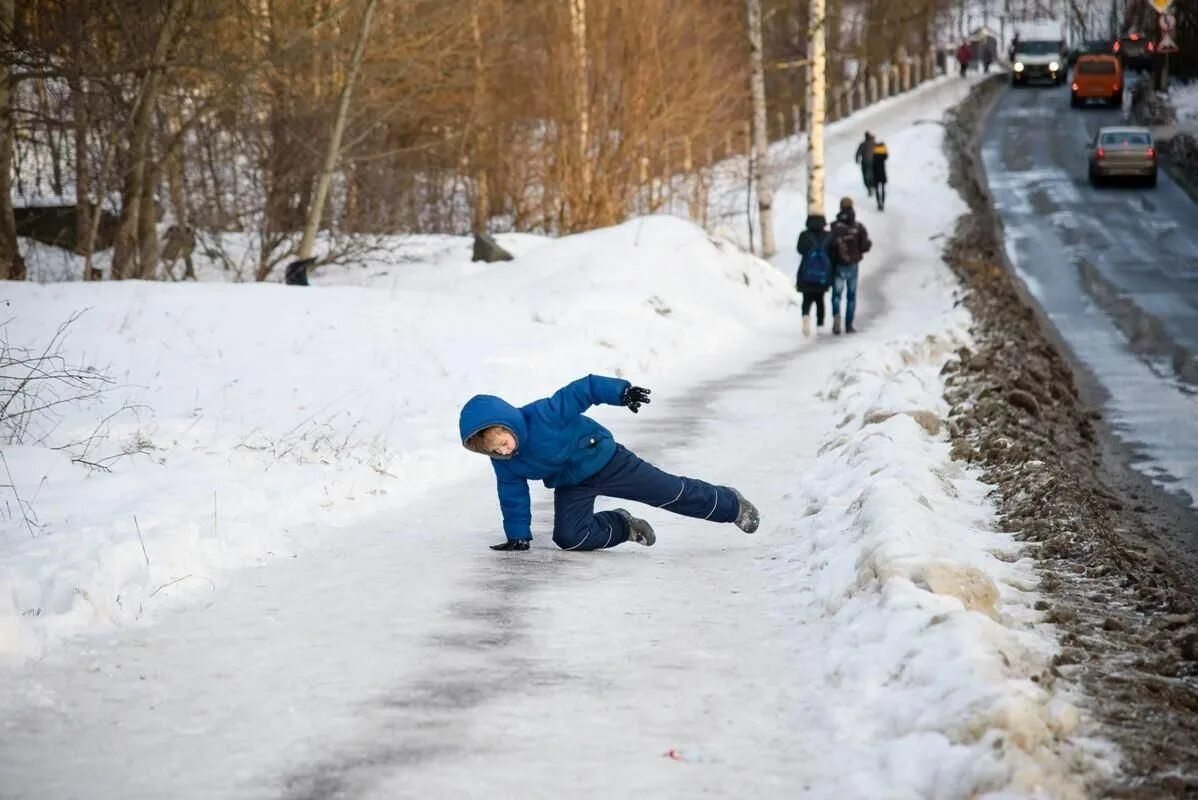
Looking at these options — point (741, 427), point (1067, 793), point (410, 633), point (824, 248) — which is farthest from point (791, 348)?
point (1067, 793)

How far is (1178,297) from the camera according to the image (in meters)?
24.6

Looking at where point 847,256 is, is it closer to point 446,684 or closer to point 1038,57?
point 446,684

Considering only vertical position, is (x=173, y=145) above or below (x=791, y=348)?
above

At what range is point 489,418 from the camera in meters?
7.67

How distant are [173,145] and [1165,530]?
1582 cm

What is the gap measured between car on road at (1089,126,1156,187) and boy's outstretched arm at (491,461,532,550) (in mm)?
36715

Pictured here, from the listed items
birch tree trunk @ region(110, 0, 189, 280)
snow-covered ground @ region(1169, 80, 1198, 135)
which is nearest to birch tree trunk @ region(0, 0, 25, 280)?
birch tree trunk @ region(110, 0, 189, 280)

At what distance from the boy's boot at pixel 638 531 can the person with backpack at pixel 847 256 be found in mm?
13238

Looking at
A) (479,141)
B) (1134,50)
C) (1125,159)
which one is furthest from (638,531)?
(1134,50)

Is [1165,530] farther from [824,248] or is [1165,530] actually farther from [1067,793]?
[824,248]

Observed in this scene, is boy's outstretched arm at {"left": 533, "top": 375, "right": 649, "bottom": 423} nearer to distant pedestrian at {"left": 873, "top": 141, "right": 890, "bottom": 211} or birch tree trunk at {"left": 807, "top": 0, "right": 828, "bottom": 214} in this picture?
birch tree trunk at {"left": 807, "top": 0, "right": 828, "bottom": 214}

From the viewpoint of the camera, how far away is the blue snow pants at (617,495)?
811 centimetres

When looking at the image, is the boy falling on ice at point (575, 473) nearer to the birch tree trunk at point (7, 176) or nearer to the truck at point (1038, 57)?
the birch tree trunk at point (7, 176)

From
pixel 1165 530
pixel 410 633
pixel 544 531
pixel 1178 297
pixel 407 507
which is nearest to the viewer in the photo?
pixel 410 633
